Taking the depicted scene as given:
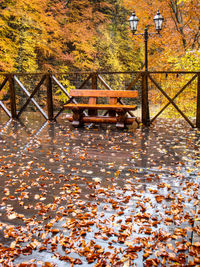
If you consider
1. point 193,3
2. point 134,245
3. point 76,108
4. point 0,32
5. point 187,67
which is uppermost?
point 193,3

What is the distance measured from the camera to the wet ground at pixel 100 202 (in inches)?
85.4

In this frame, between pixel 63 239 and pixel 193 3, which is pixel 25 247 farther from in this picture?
pixel 193 3

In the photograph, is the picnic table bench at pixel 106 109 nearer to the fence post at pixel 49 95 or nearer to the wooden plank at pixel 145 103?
the wooden plank at pixel 145 103

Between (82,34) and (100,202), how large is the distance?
12.4 meters

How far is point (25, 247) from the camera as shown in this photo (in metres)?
2.24

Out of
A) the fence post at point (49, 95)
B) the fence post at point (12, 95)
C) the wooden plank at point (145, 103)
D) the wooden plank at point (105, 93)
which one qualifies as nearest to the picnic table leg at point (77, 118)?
the wooden plank at point (105, 93)

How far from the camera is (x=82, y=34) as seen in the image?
14.1 meters

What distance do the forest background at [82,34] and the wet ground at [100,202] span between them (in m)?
4.76

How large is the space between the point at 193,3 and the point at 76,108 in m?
7.21

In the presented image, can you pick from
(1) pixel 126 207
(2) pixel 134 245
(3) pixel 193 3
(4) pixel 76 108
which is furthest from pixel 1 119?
(3) pixel 193 3

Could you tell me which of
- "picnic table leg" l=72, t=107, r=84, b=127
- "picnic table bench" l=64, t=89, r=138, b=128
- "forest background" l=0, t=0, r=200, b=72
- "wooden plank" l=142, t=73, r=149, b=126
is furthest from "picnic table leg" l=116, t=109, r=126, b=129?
"forest background" l=0, t=0, r=200, b=72

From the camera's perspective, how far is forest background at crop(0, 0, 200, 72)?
1105cm

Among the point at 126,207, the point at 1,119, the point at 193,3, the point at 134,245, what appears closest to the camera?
the point at 134,245

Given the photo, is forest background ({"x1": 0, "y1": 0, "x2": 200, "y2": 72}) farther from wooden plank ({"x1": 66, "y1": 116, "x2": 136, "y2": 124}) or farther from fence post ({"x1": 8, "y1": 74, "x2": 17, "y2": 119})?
wooden plank ({"x1": 66, "y1": 116, "x2": 136, "y2": 124})
